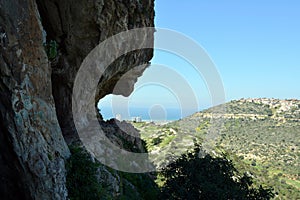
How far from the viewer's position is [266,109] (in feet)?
400

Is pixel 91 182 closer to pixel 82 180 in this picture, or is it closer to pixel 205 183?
pixel 82 180

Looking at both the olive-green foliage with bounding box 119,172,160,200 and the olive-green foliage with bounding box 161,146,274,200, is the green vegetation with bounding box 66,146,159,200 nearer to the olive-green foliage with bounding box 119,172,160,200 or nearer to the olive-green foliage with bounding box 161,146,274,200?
the olive-green foliage with bounding box 119,172,160,200

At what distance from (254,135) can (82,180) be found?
95.5 m

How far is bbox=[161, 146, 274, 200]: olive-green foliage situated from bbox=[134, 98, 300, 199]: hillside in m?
20.6

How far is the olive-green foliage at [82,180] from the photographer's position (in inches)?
396

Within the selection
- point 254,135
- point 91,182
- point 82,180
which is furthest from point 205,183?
point 254,135

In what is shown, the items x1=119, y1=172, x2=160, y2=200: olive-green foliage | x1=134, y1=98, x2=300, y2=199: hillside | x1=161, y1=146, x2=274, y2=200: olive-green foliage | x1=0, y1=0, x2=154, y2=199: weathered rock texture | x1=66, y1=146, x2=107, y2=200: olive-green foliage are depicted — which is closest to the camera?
x1=0, y1=0, x2=154, y2=199: weathered rock texture

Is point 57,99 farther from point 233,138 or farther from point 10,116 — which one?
point 233,138

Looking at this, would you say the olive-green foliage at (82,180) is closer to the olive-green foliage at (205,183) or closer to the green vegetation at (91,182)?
the green vegetation at (91,182)

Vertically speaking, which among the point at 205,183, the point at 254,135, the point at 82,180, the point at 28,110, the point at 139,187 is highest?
the point at 254,135

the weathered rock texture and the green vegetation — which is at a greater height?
the weathered rock texture

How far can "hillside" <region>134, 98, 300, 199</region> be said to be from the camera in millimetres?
47438

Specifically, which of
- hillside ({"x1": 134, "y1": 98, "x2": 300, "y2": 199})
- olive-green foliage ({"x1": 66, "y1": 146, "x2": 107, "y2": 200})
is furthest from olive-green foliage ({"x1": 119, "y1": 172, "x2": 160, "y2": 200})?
hillside ({"x1": 134, "y1": 98, "x2": 300, "y2": 199})

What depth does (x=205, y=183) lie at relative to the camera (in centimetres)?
1309
